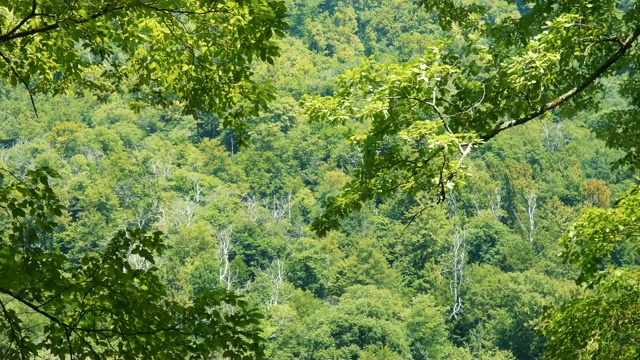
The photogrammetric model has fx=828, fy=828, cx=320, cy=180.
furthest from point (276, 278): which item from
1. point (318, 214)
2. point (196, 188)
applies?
point (196, 188)

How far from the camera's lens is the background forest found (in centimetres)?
6184

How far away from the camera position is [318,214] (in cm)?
7788

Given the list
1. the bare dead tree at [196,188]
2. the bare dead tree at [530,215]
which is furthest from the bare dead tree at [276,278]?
the bare dead tree at [530,215]

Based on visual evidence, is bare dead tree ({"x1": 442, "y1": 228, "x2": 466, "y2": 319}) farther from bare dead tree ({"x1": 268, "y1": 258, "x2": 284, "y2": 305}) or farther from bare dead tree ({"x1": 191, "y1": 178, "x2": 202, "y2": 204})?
bare dead tree ({"x1": 191, "y1": 178, "x2": 202, "y2": 204})

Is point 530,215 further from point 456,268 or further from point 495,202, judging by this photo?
point 456,268

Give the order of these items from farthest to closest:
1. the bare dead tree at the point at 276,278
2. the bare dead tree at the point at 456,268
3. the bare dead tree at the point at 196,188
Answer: the bare dead tree at the point at 196,188 < the bare dead tree at the point at 276,278 < the bare dead tree at the point at 456,268

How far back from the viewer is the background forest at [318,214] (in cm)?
6184

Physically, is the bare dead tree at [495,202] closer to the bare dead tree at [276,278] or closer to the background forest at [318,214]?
the background forest at [318,214]

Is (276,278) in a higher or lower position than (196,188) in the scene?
lower

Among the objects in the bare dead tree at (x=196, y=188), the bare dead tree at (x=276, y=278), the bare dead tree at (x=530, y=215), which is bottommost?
the bare dead tree at (x=276, y=278)

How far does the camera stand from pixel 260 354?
491 cm

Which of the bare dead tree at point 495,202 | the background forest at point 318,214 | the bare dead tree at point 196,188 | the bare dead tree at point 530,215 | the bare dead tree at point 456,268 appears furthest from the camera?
the bare dead tree at point 196,188

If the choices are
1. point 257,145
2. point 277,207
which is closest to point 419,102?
point 277,207

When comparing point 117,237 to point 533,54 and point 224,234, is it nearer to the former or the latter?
point 533,54
